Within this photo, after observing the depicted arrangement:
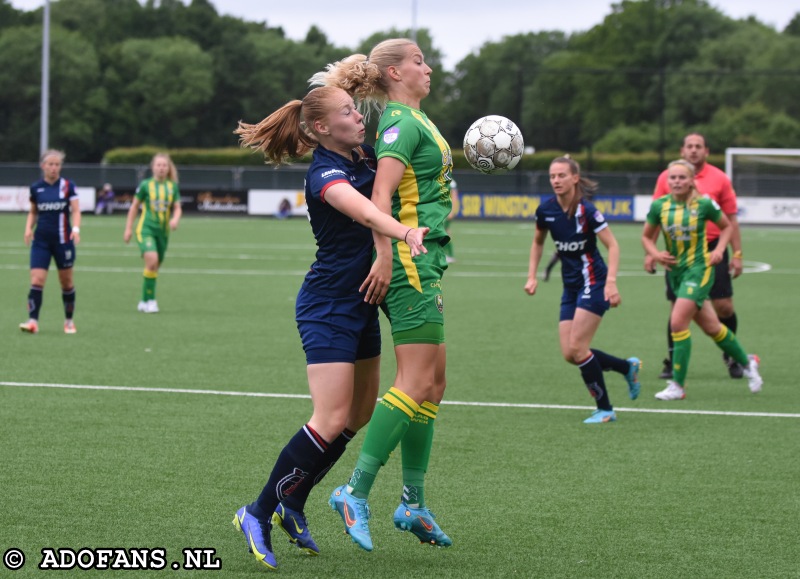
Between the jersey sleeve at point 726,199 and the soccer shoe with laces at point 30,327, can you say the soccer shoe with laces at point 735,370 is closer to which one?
the jersey sleeve at point 726,199

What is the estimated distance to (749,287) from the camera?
63.4 feet

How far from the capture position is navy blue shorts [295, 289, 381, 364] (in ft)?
15.9

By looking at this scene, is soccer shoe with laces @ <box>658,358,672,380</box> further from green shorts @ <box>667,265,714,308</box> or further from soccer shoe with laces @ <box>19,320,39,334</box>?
soccer shoe with laces @ <box>19,320,39,334</box>

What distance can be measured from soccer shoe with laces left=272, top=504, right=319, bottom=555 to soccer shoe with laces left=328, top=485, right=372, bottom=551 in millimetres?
157

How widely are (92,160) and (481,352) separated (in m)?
70.7

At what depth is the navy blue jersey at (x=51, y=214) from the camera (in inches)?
504

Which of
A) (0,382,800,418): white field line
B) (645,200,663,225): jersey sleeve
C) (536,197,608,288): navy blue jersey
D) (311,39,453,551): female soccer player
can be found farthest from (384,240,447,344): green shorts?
(645,200,663,225): jersey sleeve

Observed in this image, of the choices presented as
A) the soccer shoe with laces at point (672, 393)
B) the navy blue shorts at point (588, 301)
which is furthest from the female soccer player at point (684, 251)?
the navy blue shorts at point (588, 301)

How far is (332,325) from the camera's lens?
4867 millimetres

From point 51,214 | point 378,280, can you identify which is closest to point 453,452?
point 378,280

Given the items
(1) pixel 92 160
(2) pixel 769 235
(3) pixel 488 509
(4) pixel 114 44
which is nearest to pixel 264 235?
(2) pixel 769 235

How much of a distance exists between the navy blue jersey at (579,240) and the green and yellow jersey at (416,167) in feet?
11.5

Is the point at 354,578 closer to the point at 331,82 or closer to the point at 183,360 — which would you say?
the point at 331,82

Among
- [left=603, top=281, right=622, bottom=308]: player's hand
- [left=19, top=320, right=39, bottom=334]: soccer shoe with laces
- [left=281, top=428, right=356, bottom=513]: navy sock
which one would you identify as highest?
[left=603, top=281, right=622, bottom=308]: player's hand
